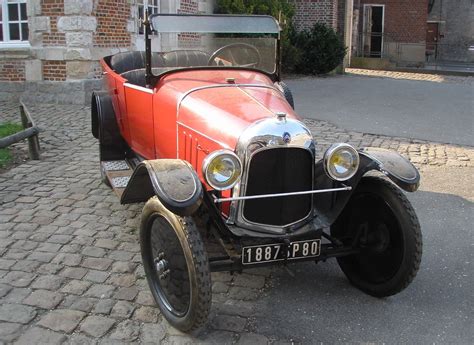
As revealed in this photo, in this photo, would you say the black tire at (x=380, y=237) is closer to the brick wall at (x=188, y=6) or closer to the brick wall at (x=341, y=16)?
the brick wall at (x=188, y=6)

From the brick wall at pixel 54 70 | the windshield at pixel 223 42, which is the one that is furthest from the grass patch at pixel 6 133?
the windshield at pixel 223 42

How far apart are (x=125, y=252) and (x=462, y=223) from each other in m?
2.99

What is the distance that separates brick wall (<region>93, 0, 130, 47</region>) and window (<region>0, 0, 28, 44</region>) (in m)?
1.78

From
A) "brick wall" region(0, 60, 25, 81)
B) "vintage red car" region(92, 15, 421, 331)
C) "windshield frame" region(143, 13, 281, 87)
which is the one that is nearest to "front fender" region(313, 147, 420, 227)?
"vintage red car" region(92, 15, 421, 331)

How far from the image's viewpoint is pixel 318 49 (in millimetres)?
17859

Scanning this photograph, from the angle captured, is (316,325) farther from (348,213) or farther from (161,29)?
(161,29)

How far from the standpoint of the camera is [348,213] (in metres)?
3.73

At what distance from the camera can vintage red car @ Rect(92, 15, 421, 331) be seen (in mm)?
3057

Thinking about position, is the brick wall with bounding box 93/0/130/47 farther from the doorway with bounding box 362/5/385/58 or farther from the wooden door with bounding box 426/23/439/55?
the wooden door with bounding box 426/23/439/55

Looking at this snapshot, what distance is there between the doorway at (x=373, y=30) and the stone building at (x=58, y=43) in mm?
16408

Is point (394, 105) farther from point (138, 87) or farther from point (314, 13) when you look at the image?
point (314, 13)

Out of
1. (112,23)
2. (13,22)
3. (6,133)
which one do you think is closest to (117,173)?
(6,133)

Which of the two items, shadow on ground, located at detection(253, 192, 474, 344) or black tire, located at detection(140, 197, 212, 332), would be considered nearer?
black tire, located at detection(140, 197, 212, 332)

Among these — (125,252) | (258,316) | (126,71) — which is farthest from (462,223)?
(126,71)
